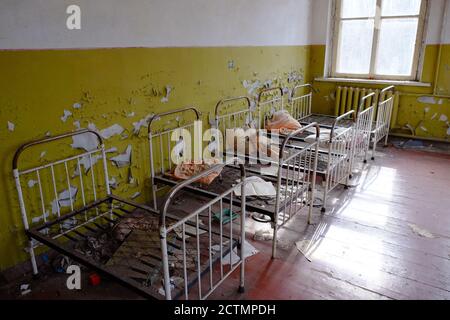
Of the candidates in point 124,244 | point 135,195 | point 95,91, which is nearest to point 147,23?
point 95,91

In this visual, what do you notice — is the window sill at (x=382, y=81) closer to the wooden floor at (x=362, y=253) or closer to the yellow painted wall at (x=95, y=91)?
the wooden floor at (x=362, y=253)

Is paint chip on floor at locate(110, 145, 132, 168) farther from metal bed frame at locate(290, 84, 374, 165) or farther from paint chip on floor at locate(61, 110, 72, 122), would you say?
metal bed frame at locate(290, 84, 374, 165)

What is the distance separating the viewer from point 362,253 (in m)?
2.69

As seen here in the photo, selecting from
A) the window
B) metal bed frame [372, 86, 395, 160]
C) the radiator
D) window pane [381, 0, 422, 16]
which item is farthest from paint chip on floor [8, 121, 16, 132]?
window pane [381, 0, 422, 16]

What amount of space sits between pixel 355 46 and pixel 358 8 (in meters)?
0.58

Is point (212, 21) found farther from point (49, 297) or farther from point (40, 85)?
point (49, 297)

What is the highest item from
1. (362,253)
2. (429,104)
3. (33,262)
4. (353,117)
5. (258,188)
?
(429,104)

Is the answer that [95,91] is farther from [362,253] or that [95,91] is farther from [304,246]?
[362,253]

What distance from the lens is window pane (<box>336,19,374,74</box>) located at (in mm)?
5586

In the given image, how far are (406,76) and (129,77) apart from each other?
4.46 meters

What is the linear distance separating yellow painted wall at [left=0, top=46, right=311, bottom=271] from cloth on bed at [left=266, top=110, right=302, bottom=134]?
92 cm

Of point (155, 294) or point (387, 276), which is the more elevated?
point (155, 294)
